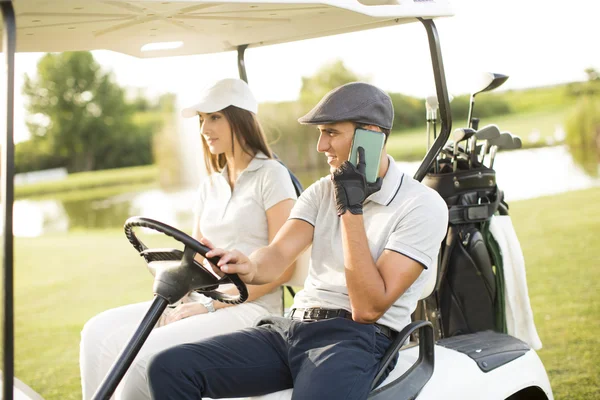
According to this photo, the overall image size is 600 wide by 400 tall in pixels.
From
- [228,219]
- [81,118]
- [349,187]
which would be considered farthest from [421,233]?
[81,118]

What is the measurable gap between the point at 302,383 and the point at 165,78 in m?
15.1

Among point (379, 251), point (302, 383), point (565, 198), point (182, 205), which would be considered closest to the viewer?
point (302, 383)

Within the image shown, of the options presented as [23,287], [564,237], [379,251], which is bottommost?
[23,287]

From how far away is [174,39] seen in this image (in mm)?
2859

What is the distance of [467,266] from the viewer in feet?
9.39

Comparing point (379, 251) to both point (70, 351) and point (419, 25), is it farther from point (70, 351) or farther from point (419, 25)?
point (70, 351)

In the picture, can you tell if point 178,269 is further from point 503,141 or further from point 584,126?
point 584,126

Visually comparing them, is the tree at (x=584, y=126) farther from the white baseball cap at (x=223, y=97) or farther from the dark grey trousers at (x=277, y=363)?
the dark grey trousers at (x=277, y=363)

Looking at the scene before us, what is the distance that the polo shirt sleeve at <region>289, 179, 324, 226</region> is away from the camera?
243cm

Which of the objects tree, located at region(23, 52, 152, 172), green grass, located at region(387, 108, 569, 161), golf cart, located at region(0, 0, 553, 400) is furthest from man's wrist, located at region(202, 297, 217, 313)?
tree, located at region(23, 52, 152, 172)

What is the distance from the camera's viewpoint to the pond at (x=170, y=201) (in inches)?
477

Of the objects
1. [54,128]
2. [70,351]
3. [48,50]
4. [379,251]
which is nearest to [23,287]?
[70,351]

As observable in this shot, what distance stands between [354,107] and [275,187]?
676 mm

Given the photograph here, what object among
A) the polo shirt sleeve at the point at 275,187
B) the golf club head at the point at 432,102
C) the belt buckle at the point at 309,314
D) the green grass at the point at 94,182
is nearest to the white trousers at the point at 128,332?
the polo shirt sleeve at the point at 275,187
